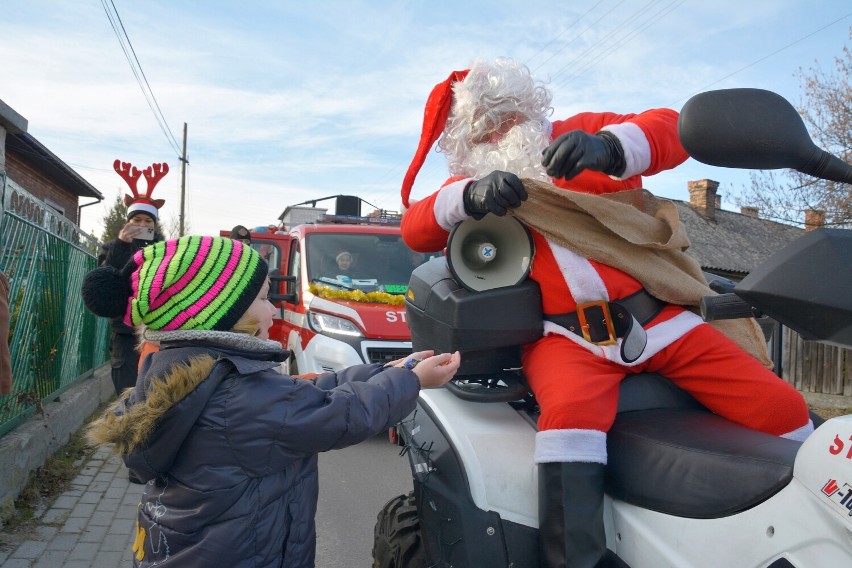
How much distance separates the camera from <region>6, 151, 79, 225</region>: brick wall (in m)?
15.2

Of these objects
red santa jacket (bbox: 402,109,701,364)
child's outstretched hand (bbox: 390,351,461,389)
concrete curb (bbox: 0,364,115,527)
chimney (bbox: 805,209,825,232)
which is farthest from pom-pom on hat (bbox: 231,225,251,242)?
chimney (bbox: 805,209,825,232)

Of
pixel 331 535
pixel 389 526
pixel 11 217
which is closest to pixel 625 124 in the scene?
pixel 389 526

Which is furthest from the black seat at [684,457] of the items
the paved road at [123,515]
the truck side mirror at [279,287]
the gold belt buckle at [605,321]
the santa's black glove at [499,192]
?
the truck side mirror at [279,287]

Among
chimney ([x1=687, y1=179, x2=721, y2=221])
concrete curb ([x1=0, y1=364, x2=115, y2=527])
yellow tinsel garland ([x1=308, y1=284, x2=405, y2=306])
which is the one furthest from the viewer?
chimney ([x1=687, y1=179, x2=721, y2=221])

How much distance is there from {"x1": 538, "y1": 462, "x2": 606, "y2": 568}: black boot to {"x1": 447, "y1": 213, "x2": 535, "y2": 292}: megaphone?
0.56 m

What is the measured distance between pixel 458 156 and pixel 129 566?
9.23 feet

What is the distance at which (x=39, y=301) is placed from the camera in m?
5.40

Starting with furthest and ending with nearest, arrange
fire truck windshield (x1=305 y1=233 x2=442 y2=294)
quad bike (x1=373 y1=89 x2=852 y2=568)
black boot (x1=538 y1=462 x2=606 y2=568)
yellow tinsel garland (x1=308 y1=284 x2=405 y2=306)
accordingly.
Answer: fire truck windshield (x1=305 y1=233 x2=442 y2=294) → yellow tinsel garland (x1=308 y1=284 x2=405 y2=306) → black boot (x1=538 y1=462 x2=606 y2=568) → quad bike (x1=373 y1=89 x2=852 y2=568)

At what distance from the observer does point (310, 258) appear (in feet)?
23.8

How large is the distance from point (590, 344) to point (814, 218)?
45.8ft

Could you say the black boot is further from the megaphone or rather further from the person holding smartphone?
the person holding smartphone

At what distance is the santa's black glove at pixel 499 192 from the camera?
1839 millimetres

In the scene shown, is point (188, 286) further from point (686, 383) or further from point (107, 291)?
point (686, 383)

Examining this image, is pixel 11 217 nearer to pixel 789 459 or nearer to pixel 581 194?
pixel 581 194
